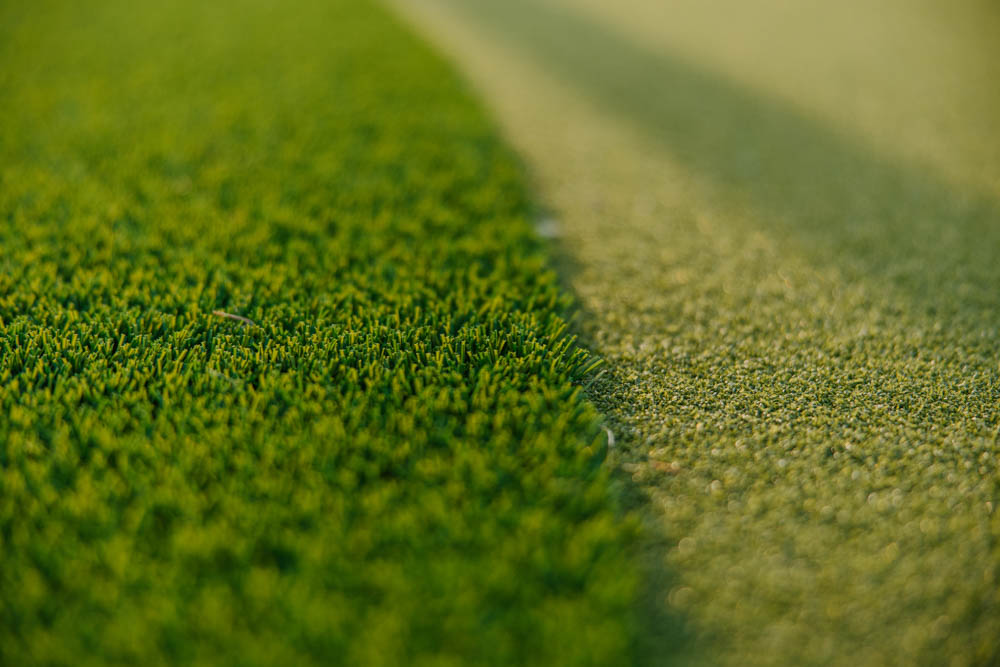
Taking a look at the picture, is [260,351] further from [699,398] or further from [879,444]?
[879,444]

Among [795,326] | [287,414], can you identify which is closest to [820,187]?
[795,326]

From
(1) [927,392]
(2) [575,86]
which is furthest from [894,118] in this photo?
(1) [927,392]

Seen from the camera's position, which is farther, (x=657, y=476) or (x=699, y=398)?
(x=699, y=398)

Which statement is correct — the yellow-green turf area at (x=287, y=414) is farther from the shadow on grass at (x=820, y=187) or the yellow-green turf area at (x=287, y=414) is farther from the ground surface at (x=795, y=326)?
the shadow on grass at (x=820, y=187)

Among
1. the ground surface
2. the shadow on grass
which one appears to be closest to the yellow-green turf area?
the ground surface

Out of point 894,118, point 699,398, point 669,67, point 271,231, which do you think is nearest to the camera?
point 699,398

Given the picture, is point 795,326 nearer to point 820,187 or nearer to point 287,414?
point 820,187
